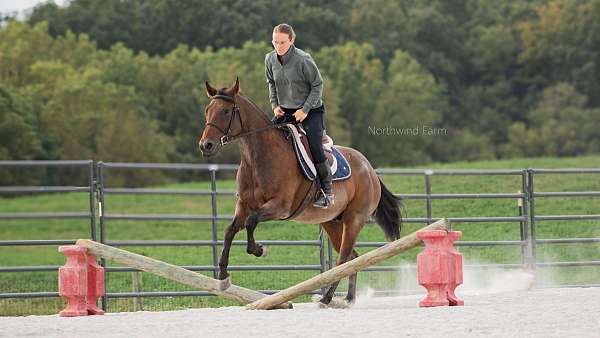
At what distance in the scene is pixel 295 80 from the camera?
10.6m

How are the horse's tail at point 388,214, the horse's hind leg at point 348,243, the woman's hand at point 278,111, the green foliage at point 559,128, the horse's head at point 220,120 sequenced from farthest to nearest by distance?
the green foliage at point 559,128 < the horse's tail at point 388,214 < the horse's hind leg at point 348,243 < the woman's hand at point 278,111 < the horse's head at point 220,120

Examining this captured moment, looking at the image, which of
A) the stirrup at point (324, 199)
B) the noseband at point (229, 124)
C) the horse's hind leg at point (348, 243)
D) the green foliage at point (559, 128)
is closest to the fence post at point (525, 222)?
the horse's hind leg at point (348, 243)

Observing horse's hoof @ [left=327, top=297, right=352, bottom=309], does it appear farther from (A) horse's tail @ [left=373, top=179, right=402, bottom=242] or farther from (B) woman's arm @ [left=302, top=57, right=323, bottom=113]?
(B) woman's arm @ [left=302, top=57, right=323, bottom=113]

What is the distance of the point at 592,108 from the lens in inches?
2586

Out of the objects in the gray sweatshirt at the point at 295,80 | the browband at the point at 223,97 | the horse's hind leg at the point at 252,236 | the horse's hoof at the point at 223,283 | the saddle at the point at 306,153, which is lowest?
the horse's hoof at the point at 223,283

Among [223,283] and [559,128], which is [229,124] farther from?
[559,128]

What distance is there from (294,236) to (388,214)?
6.64 m

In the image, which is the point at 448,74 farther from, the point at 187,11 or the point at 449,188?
the point at 449,188

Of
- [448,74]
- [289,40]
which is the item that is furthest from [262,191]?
[448,74]

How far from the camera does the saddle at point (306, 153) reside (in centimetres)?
1052

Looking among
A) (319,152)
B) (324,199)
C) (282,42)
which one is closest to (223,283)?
(324,199)

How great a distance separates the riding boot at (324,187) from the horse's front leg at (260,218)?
70cm

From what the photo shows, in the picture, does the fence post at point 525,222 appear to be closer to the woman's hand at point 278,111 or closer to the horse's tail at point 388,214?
the horse's tail at point 388,214

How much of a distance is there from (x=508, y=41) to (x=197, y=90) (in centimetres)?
2544
